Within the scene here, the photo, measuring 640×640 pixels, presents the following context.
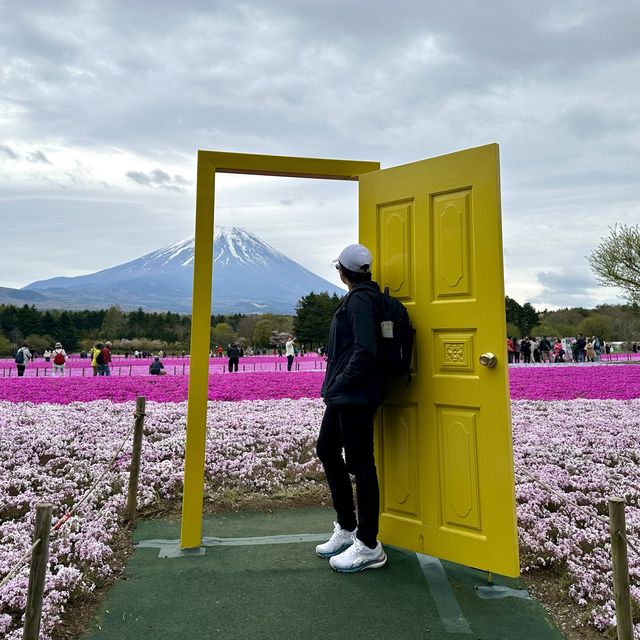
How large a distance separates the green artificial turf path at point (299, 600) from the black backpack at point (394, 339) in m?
1.33

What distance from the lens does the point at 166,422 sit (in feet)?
27.6

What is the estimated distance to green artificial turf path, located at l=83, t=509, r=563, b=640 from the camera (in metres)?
2.81

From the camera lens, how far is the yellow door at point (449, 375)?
128 inches

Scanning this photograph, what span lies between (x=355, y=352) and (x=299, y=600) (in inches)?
A: 58.5

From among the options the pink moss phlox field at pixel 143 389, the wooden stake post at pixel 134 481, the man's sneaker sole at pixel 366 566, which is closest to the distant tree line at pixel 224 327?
the pink moss phlox field at pixel 143 389

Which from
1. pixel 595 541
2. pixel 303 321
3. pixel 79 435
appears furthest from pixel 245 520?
pixel 303 321

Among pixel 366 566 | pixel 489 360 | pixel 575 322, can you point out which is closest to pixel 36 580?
pixel 366 566

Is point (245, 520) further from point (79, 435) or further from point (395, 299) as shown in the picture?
point (79, 435)

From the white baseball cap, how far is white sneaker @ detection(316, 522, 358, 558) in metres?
1.83

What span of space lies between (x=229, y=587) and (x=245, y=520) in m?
1.44

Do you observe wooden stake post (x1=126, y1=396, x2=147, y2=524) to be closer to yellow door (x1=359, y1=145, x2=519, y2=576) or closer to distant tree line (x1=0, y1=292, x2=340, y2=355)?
yellow door (x1=359, y1=145, x2=519, y2=576)

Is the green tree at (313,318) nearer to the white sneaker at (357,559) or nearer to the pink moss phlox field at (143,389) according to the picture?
the pink moss phlox field at (143,389)

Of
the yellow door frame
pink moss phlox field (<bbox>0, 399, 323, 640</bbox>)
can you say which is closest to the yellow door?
the yellow door frame

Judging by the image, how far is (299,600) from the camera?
3123 millimetres
